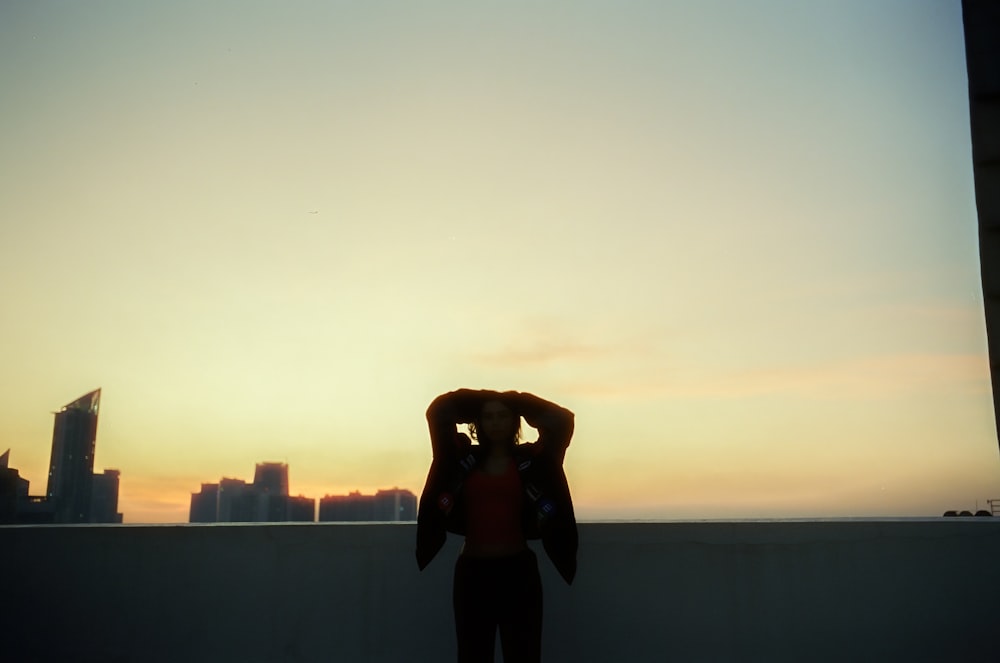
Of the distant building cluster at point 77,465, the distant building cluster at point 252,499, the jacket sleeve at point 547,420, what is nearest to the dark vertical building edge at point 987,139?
the jacket sleeve at point 547,420

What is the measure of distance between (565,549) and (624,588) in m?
0.69

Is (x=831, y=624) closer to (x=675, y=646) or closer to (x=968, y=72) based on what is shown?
(x=675, y=646)

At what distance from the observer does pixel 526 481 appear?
3182 millimetres

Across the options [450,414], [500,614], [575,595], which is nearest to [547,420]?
[450,414]

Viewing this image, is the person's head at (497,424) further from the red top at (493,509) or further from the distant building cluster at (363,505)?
the distant building cluster at (363,505)

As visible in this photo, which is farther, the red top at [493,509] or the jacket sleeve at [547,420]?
the jacket sleeve at [547,420]

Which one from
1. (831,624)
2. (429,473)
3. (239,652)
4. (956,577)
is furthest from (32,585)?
(956,577)

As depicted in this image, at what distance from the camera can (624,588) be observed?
3.68 metres

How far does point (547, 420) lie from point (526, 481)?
0.28m

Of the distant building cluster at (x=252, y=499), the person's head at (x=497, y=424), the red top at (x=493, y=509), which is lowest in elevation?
the distant building cluster at (x=252, y=499)

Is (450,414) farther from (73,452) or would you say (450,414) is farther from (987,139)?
(73,452)

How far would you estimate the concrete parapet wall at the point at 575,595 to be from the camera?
143 inches

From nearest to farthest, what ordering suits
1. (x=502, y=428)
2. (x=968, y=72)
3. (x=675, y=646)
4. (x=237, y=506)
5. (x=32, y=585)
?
(x=502, y=428)
(x=675, y=646)
(x=32, y=585)
(x=968, y=72)
(x=237, y=506)

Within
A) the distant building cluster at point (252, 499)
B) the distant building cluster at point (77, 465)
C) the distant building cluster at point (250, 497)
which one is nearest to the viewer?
the distant building cluster at point (252, 499)
